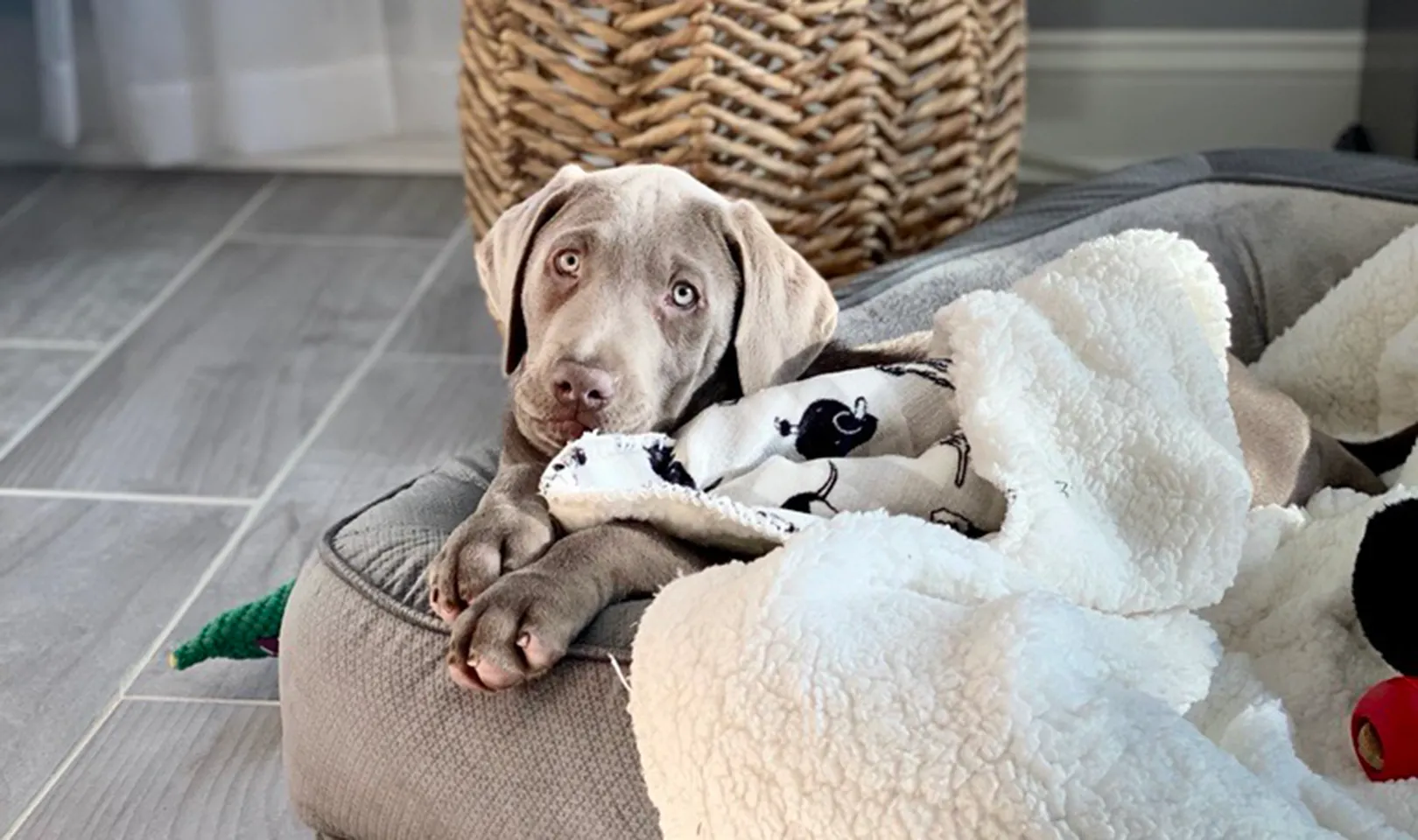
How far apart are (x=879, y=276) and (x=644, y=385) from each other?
Result: 0.55 metres

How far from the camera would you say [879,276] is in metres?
1.84

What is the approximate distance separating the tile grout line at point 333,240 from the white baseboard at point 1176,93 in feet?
3.68

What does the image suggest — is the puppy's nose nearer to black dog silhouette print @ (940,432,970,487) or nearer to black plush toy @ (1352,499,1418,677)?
black dog silhouette print @ (940,432,970,487)

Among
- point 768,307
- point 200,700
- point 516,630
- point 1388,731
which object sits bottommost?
point 200,700

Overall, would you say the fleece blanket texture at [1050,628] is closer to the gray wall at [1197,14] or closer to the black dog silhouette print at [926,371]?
the black dog silhouette print at [926,371]

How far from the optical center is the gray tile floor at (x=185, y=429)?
1680 millimetres

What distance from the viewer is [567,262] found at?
1398 mm

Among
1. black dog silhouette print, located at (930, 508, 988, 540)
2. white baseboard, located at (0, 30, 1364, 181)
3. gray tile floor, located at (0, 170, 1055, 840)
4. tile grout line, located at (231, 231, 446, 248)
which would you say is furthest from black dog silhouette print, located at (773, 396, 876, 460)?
white baseboard, located at (0, 30, 1364, 181)

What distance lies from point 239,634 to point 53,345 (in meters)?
1.14

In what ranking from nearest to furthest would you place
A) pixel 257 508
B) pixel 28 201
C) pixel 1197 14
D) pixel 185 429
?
pixel 257 508 → pixel 185 429 → pixel 1197 14 → pixel 28 201

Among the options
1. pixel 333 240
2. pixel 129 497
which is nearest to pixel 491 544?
pixel 129 497

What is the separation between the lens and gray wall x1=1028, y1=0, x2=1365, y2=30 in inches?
120

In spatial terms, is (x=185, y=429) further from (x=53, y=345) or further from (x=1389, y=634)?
(x=1389, y=634)

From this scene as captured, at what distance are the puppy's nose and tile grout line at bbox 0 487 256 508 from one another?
0.97 meters
